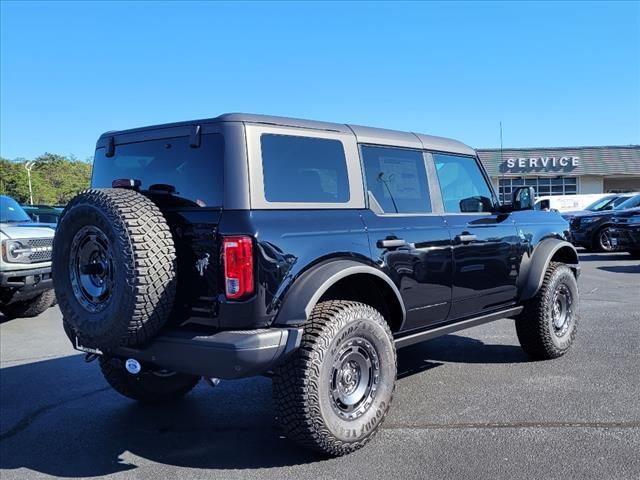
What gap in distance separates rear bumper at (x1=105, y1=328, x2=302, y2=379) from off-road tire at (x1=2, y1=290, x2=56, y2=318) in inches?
249

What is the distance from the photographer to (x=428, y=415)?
4188 mm

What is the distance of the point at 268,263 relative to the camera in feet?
10.6

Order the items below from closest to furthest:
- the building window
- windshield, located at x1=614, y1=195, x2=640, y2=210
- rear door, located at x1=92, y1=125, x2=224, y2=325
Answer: rear door, located at x1=92, y1=125, x2=224, y2=325, windshield, located at x1=614, y1=195, x2=640, y2=210, the building window

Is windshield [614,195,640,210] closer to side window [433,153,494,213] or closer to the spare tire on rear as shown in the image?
side window [433,153,494,213]

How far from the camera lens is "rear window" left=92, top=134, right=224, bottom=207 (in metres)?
3.39

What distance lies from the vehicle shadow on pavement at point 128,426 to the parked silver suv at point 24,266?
2311mm

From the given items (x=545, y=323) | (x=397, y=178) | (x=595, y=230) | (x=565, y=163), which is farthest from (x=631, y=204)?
(x=565, y=163)

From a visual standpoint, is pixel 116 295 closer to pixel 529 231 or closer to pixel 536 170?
pixel 529 231

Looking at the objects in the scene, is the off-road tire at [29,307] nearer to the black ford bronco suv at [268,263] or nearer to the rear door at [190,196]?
the black ford bronco suv at [268,263]

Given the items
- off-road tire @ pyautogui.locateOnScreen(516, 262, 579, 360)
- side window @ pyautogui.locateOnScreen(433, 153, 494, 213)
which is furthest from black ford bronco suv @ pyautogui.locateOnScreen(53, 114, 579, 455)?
off-road tire @ pyautogui.locateOnScreen(516, 262, 579, 360)

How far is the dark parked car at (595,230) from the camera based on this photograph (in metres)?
15.8

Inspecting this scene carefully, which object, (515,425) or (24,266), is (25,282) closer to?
(24,266)

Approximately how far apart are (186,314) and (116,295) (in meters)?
0.41

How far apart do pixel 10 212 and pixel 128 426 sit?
21.1 ft
